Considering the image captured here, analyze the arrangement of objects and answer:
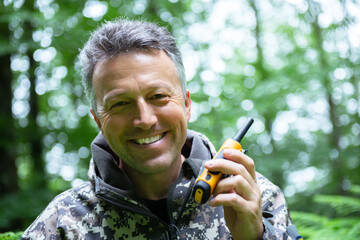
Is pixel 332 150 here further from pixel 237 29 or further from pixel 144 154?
pixel 144 154

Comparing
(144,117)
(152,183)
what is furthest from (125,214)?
(144,117)

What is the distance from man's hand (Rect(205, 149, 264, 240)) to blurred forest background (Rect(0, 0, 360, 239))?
1.78 metres

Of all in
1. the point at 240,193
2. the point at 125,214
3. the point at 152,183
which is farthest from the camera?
the point at 152,183

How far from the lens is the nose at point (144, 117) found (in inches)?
61.7

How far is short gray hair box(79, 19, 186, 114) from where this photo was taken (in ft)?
5.48

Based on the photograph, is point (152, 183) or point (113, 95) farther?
point (152, 183)

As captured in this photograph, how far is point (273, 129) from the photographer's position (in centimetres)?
955

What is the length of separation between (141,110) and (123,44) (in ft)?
1.18

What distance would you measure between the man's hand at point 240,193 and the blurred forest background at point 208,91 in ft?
5.83

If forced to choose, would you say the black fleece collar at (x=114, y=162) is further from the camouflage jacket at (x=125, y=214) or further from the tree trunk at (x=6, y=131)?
the tree trunk at (x=6, y=131)

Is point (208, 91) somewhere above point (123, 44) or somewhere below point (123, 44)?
below

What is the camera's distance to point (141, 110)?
158cm

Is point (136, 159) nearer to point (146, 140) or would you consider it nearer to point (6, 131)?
point (146, 140)

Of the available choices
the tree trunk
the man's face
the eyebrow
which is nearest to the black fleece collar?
the man's face
